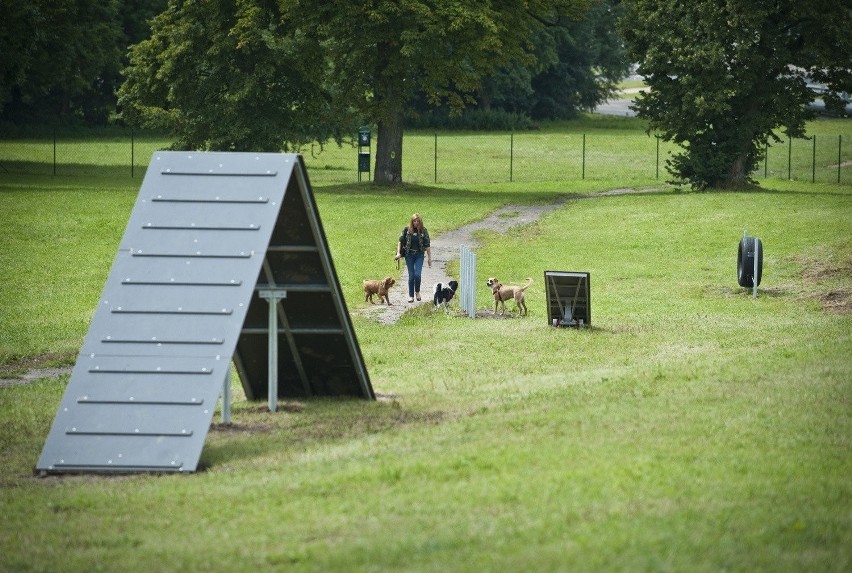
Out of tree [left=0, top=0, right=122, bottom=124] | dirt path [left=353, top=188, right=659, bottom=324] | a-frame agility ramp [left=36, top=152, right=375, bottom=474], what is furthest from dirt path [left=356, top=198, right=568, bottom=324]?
tree [left=0, top=0, right=122, bottom=124]

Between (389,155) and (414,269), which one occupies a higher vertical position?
(389,155)

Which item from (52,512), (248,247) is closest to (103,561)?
(52,512)

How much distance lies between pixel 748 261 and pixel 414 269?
23.9ft

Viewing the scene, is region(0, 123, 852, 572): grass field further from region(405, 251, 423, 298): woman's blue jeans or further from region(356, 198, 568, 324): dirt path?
region(405, 251, 423, 298): woman's blue jeans

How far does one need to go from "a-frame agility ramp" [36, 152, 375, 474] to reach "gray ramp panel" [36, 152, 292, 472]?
0.04ft

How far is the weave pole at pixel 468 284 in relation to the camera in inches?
949

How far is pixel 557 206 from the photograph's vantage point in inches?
1849

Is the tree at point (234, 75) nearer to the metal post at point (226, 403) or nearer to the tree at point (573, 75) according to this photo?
the metal post at point (226, 403)

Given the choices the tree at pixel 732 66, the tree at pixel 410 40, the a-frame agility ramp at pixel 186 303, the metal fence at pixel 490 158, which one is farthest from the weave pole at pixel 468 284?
the metal fence at pixel 490 158

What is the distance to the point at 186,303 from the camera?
12188mm

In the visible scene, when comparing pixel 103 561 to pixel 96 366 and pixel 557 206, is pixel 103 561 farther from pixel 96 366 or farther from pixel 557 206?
pixel 557 206

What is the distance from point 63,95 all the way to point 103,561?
8268 cm

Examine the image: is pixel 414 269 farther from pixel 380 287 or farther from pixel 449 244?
pixel 449 244

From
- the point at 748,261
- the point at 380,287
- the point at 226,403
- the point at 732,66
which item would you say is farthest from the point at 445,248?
the point at 226,403
